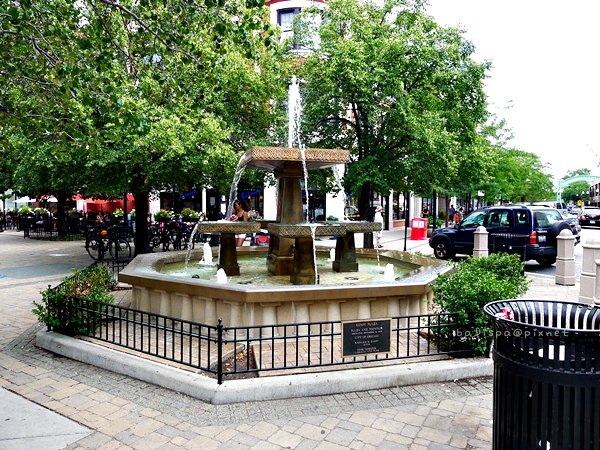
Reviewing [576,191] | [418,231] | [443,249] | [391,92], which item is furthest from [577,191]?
[391,92]

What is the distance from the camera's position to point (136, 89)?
10.1m

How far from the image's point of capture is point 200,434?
428cm

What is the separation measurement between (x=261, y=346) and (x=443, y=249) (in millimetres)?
14072

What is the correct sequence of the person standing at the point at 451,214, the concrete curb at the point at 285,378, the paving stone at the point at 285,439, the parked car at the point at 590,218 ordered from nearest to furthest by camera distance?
the paving stone at the point at 285,439 → the concrete curb at the point at 285,378 → the person standing at the point at 451,214 → the parked car at the point at 590,218

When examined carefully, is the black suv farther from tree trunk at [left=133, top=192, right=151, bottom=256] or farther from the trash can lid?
the trash can lid

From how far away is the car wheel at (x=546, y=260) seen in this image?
50.3 ft

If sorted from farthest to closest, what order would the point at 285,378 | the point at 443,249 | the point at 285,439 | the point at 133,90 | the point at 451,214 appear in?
the point at 451,214
the point at 443,249
the point at 133,90
the point at 285,378
the point at 285,439

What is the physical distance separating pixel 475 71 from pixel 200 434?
14.7 metres

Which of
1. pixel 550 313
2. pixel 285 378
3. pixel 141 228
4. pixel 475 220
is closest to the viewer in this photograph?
pixel 550 313

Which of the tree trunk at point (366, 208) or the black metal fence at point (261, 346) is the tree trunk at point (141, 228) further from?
→ the black metal fence at point (261, 346)

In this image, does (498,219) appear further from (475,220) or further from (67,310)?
(67,310)

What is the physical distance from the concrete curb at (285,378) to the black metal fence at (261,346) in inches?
4.6

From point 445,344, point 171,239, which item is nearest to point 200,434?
point 445,344

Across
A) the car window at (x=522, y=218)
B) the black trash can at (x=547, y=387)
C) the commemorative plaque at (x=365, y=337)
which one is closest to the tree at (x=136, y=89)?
the commemorative plaque at (x=365, y=337)
